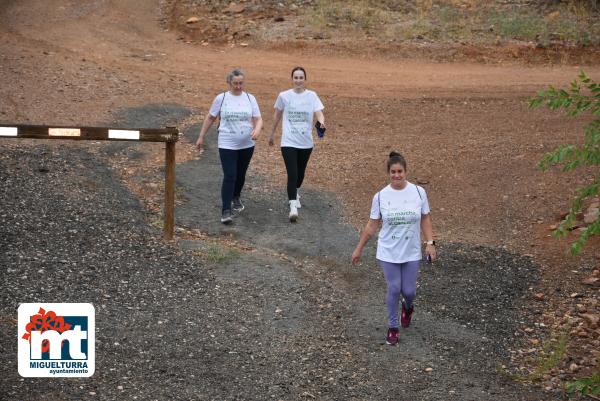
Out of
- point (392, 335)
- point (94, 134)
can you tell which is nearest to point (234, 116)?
point (94, 134)

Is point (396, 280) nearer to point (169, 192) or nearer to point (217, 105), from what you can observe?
point (169, 192)

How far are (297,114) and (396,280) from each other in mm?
3477

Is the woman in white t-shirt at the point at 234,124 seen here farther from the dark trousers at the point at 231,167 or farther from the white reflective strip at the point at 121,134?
the white reflective strip at the point at 121,134

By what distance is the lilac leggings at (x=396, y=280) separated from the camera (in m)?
8.45

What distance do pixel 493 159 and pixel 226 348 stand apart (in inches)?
295

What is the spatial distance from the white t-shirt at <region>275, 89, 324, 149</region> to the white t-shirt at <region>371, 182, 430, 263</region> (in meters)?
3.21

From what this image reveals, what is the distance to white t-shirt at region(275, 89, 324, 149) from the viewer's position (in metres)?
11.4

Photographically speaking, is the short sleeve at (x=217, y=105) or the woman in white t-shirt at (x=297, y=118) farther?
the woman in white t-shirt at (x=297, y=118)

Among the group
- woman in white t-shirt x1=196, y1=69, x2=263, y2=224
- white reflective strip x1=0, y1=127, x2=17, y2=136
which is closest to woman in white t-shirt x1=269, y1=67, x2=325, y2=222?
woman in white t-shirt x1=196, y1=69, x2=263, y2=224

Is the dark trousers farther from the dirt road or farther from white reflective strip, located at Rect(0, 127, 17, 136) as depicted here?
white reflective strip, located at Rect(0, 127, 17, 136)

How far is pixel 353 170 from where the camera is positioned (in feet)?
47.1

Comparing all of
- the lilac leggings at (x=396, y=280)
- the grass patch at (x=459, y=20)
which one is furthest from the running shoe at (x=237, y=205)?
the grass patch at (x=459, y=20)

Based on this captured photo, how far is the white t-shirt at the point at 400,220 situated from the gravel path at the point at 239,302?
0.85m

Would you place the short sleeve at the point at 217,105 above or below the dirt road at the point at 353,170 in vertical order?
above
